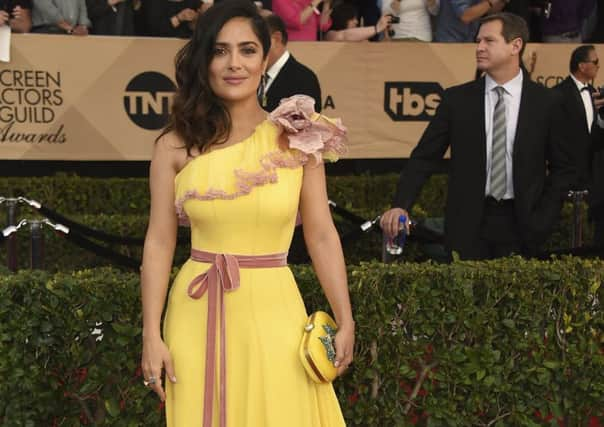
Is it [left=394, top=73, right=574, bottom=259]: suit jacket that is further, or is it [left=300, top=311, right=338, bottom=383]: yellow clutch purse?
[left=394, top=73, right=574, bottom=259]: suit jacket

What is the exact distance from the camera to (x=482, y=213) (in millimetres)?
6211

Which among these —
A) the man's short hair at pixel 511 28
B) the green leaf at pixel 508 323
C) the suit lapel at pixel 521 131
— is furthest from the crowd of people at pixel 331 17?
the green leaf at pixel 508 323

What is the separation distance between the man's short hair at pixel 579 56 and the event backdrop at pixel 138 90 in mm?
471

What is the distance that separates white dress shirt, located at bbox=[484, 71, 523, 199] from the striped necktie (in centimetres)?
2

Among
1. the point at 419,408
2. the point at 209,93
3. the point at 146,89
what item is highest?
the point at 146,89

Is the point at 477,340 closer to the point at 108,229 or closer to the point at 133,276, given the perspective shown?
the point at 133,276

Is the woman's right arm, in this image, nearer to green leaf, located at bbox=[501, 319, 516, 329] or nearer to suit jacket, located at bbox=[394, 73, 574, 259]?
green leaf, located at bbox=[501, 319, 516, 329]

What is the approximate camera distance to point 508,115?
622 cm

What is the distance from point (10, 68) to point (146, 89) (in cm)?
119

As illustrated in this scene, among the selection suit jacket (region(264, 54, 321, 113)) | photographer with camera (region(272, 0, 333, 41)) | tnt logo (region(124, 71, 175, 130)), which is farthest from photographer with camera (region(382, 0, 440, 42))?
suit jacket (region(264, 54, 321, 113))

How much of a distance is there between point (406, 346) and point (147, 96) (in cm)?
566

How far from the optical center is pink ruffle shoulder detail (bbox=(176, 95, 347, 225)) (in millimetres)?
3434

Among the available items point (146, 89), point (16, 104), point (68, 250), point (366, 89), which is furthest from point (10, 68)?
point (366, 89)

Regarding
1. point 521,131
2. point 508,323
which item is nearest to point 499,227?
point 521,131
